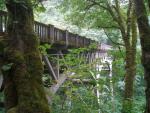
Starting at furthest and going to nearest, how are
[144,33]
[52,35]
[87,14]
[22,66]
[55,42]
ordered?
[87,14] → [55,42] → [52,35] → [22,66] → [144,33]

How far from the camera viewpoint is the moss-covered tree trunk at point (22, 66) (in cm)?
477

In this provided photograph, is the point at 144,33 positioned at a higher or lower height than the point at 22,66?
higher

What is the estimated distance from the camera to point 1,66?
190 inches

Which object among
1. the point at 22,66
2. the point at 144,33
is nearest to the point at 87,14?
the point at 22,66

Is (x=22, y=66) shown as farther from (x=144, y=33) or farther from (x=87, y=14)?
(x=87, y=14)

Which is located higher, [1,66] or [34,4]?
[34,4]

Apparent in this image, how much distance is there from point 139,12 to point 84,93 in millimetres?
4425

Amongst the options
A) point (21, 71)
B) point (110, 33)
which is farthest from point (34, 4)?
point (110, 33)

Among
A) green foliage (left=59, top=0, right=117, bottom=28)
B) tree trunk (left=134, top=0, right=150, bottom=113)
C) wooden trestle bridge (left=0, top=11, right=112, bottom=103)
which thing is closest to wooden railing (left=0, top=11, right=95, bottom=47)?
wooden trestle bridge (left=0, top=11, right=112, bottom=103)

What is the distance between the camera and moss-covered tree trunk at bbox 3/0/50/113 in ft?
15.7

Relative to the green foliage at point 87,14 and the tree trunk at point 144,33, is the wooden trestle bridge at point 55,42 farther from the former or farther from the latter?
the tree trunk at point 144,33

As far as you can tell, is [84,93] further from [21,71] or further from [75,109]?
[21,71]

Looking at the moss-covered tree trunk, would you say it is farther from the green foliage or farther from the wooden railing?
the green foliage

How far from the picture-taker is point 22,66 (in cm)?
488
